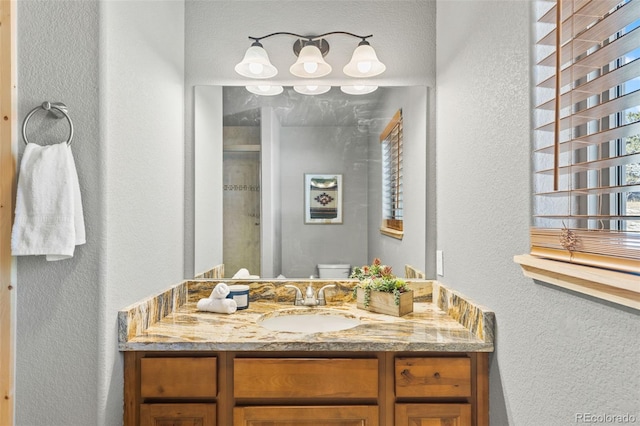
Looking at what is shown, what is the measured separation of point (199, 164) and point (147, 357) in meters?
0.99

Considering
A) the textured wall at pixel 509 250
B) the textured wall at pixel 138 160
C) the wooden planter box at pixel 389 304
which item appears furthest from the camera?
the wooden planter box at pixel 389 304

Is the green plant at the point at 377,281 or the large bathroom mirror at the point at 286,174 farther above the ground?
the large bathroom mirror at the point at 286,174

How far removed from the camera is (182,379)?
1.40 metres

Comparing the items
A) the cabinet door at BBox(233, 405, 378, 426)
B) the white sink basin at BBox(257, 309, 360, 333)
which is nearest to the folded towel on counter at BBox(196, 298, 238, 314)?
the white sink basin at BBox(257, 309, 360, 333)

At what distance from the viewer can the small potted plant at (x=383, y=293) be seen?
69.3 inches

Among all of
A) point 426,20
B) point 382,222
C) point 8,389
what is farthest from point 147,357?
point 426,20

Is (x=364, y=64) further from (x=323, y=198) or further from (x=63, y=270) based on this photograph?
(x=63, y=270)

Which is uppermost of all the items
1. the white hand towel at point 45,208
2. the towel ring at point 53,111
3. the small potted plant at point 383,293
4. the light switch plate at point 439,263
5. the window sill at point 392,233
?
the towel ring at point 53,111

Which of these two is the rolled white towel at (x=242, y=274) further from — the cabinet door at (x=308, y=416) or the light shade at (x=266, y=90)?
the light shade at (x=266, y=90)

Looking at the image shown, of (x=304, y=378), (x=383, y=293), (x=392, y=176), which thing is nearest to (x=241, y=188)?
(x=392, y=176)

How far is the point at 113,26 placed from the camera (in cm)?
134

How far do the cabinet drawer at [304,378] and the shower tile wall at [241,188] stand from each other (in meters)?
0.77

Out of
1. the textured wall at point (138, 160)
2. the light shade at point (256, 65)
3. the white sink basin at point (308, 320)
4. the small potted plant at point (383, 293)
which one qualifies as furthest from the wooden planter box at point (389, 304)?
the light shade at point (256, 65)

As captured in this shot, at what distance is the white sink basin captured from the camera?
5.79 feet
